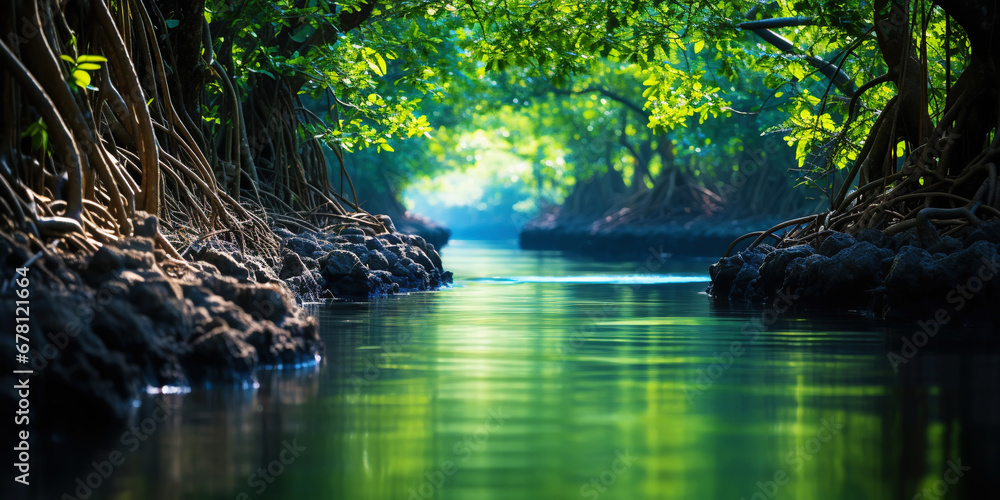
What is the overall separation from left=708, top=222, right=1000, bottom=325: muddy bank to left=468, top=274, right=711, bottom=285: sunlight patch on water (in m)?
2.71

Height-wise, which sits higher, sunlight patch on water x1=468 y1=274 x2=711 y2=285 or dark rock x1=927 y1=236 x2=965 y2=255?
dark rock x1=927 y1=236 x2=965 y2=255

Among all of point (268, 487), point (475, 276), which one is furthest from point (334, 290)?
point (268, 487)

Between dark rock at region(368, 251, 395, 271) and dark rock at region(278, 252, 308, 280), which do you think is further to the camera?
dark rock at region(368, 251, 395, 271)

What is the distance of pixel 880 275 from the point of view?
31.1 feet

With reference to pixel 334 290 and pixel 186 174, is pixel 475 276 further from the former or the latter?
pixel 186 174

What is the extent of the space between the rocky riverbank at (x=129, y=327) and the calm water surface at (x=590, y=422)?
204 millimetres

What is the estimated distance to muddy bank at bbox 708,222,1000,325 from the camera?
26.9 feet

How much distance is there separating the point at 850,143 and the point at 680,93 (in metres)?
2.03

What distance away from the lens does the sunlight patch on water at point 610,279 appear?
15.0 m

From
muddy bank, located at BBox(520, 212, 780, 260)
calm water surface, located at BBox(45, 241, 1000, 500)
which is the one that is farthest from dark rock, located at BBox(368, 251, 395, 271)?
muddy bank, located at BBox(520, 212, 780, 260)

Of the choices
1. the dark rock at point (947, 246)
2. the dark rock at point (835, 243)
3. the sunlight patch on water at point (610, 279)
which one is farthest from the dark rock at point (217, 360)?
the sunlight patch on water at point (610, 279)

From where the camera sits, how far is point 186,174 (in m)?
9.10

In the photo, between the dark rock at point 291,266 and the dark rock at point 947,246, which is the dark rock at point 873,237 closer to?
the dark rock at point 947,246

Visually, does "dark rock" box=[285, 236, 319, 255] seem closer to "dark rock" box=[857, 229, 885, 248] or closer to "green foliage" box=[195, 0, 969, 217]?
"green foliage" box=[195, 0, 969, 217]
